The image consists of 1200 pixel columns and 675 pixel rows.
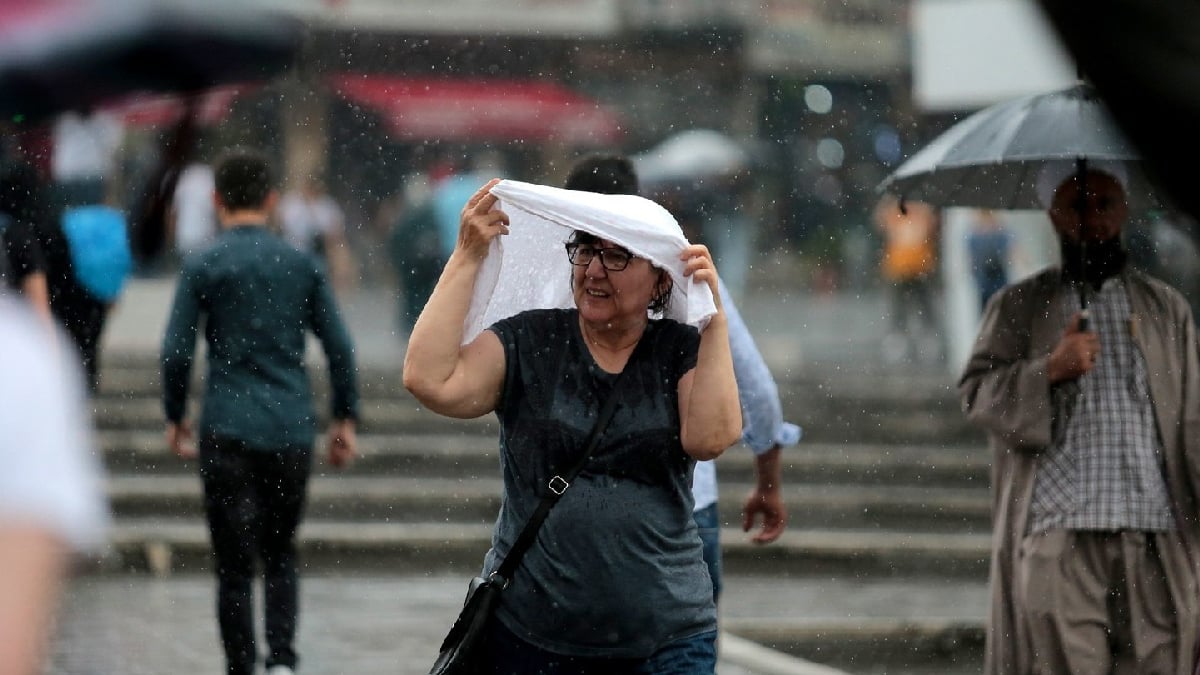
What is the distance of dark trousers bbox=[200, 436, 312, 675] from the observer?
22.4ft

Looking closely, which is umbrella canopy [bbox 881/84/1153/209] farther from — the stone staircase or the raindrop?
the raindrop

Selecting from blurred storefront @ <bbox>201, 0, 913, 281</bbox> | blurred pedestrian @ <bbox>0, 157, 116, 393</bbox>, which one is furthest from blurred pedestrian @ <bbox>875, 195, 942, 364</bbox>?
blurred pedestrian @ <bbox>0, 157, 116, 393</bbox>

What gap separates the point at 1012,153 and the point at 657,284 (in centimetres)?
200

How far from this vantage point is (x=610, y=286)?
13.7ft

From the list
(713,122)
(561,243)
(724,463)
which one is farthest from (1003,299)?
(713,122)

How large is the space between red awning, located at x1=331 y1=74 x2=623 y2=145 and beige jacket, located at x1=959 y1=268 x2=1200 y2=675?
1223 inches

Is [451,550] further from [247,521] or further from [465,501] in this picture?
[247,521]

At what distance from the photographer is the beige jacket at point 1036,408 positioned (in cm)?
555

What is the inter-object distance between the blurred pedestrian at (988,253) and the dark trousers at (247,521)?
11.6 m

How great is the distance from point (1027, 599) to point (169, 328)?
10.1 feet

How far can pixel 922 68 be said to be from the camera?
50.5 ft

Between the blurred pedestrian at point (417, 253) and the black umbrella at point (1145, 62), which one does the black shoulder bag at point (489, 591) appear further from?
the blurred pedestrian at point (417, 253)

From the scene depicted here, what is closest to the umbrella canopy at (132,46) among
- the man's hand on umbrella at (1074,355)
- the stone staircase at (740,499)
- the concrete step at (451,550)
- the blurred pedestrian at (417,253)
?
the man's hand on umbrella at (1074,355)

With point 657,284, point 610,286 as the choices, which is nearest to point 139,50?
point 610,286
